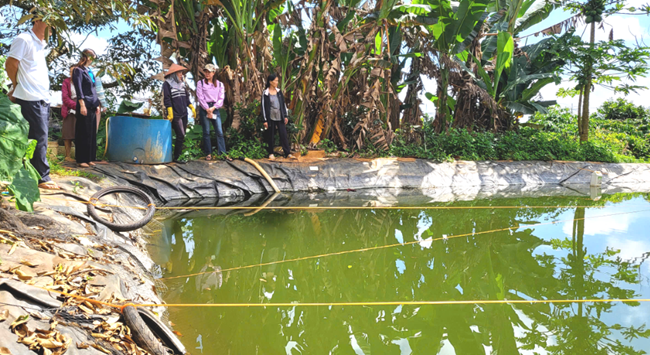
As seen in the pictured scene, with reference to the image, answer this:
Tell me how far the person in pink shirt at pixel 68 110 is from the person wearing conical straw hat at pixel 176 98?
138 cm

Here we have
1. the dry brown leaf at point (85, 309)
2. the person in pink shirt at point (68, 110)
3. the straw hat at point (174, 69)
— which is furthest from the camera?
the straw hat at point (174, 69)

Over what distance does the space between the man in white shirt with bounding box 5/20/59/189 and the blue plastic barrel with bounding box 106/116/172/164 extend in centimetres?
298

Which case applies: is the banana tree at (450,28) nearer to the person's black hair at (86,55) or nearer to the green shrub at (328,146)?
the green shrub at (328,146)

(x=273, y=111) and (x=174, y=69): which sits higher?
(x=174, y=69)

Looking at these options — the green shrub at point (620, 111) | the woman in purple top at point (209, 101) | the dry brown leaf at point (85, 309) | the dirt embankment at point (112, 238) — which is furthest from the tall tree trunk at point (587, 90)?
the dry brown leaf at point (85, 309)

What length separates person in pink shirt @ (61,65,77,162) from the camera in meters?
6.13

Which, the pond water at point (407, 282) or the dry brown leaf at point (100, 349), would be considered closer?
the dry brown leaf at point (100, 349)

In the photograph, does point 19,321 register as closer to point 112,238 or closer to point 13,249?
point 13,249

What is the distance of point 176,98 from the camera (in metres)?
7.23

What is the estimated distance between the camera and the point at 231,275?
3547 millimetres

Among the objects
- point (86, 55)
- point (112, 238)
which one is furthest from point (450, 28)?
point (112, 238)

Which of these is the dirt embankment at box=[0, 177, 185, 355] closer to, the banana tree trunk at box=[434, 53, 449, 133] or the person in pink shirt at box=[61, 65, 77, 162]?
the person in pink shirt at box=[61, 65, 77, 162]

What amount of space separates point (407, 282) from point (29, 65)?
3592mm

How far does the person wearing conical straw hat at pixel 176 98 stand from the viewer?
7180mm
